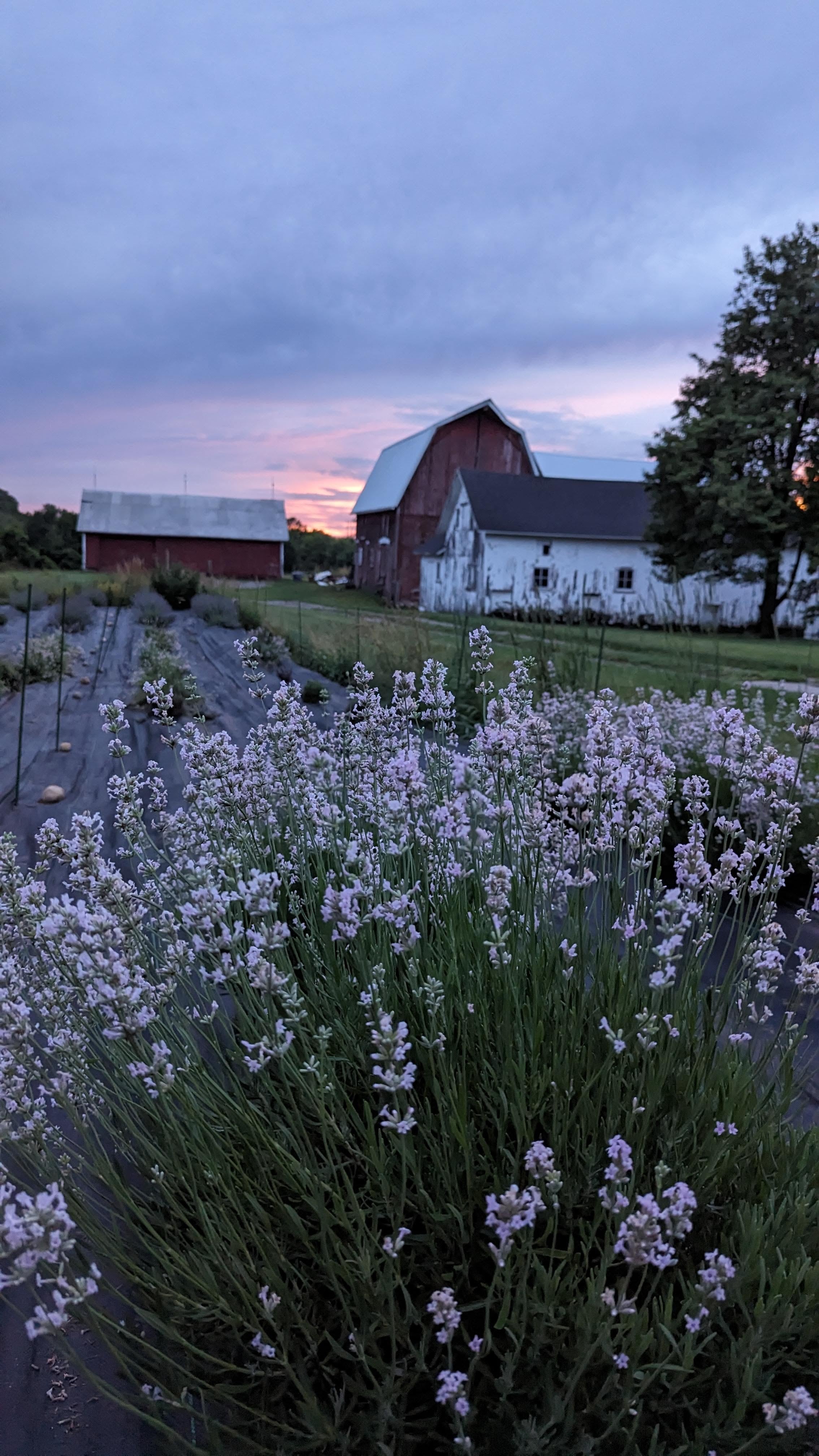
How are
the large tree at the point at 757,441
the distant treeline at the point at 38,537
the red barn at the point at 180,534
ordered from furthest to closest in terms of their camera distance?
1. the red barn at the point at 180,534
2. the distant treeline at the point at 38,537
3. the large tree at the point at 757,441

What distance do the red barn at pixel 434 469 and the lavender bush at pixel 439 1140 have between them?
111ft

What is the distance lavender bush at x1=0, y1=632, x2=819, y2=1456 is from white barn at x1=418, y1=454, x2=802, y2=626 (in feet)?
89.6

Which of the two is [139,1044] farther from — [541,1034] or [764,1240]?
[764,1240]

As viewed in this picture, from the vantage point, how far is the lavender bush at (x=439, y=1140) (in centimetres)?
164

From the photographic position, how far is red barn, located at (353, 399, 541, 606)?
117 ft

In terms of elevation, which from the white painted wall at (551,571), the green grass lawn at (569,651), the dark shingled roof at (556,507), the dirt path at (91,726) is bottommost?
the dirt path at (91,726)

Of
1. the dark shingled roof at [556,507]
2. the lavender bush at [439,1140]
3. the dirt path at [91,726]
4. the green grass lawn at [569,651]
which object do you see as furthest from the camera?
the dark shingled roof at [556,507]

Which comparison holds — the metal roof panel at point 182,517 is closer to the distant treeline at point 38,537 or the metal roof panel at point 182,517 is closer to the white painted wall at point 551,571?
the distant treeline at point 38,537

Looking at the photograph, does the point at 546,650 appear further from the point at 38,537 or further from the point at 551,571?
the point at 38,537

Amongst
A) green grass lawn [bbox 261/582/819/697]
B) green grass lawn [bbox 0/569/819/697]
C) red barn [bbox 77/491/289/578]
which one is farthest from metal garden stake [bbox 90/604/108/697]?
red barn [bbox 77/491/289/578]

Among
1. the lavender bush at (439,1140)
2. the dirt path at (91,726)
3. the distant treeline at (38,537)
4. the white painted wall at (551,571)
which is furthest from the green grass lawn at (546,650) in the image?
the distant treeline at (38,537)

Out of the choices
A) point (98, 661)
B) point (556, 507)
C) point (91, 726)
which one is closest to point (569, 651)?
point (91, 726)

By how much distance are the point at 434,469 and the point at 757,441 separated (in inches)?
529

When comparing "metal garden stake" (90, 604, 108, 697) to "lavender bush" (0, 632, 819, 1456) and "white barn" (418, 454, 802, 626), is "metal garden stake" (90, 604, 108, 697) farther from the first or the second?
"white barn" (418, 454, 802, 626)
